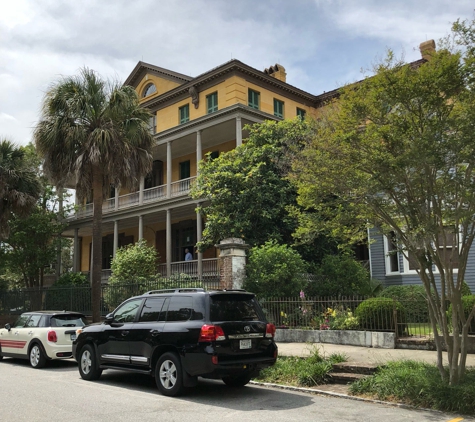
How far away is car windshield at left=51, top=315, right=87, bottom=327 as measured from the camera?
40.3 ft

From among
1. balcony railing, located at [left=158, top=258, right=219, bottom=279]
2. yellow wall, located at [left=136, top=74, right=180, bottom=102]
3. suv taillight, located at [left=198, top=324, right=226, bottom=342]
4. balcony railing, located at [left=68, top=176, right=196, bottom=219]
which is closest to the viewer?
suv taillight, located at [left=198, top=324, right=226, bottom=342]

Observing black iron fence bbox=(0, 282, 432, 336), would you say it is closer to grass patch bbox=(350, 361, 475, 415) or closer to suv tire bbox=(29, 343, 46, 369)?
grass patch bbox=(350, 361, 475, 415)

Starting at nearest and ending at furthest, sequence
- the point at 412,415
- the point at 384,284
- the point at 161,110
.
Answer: the point at 412,415 < the point at 384,284 < the point at 161,110

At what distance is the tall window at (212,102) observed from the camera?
25234 mm

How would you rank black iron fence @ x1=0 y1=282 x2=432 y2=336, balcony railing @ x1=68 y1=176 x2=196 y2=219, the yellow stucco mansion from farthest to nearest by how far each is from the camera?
balcony railing @ x1=68 y1=176 x2=196 y2=219, the yellow stucco mansion, black iron fence @ x1=0 y1=282 x2=432 y2=336

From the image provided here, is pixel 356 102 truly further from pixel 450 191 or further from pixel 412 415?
pixel 412 415

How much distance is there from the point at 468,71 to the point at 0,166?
20855 millimetres

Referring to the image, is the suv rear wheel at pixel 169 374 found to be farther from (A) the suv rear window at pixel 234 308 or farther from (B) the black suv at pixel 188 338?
(A) the suv rear window at pixel 234 308

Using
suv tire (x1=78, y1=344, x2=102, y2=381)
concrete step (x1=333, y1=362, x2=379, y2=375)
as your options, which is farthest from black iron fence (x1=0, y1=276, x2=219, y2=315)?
concrete step (x1=333, y1=362, x2=379, y2=375)

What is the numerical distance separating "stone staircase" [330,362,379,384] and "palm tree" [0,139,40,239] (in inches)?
694

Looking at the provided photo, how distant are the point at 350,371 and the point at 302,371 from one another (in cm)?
92

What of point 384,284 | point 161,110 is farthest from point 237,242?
point 161,110

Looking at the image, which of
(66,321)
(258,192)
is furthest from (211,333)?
(258,192)

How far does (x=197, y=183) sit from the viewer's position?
20734 mm
